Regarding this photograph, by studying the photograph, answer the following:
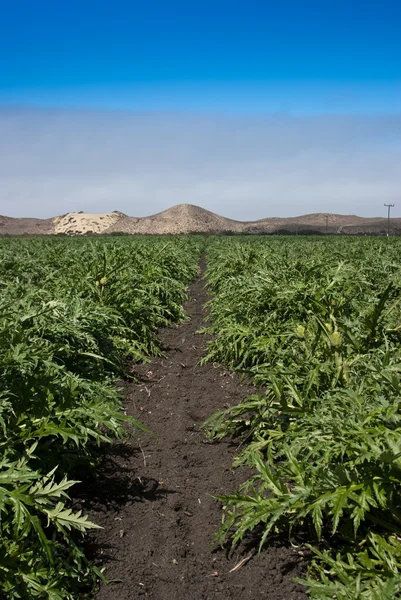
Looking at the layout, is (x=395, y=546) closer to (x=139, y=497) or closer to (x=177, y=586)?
(x=177, y=586)

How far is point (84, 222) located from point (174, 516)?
125 meters

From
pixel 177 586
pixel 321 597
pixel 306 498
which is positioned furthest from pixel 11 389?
pixel 321 597

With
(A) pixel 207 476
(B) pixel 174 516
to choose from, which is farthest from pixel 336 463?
(A) pixel 207 476

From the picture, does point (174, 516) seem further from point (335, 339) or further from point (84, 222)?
point (84, 222)

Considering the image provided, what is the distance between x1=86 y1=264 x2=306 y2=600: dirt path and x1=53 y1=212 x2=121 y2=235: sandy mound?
115 metres

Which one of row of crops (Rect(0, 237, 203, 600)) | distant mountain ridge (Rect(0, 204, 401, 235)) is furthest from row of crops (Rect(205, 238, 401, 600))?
distant mountain ridge (Rect(0, 204, 401, 235))

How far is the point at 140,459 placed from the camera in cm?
405

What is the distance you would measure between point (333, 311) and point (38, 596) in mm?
2746

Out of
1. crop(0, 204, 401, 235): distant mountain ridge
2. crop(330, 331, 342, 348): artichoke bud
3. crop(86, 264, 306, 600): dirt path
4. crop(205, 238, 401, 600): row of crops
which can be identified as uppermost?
crop(0, 204, 401, 235): distant mountain ridge

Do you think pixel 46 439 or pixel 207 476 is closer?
pixel 46 439

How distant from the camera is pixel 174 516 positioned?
10.9ft

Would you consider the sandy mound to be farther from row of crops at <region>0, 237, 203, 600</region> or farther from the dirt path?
row of crops at <region>0, 237, 203, 600</region>

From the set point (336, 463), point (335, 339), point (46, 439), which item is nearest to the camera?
point (336, 463)

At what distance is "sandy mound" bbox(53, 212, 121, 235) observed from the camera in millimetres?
120562
